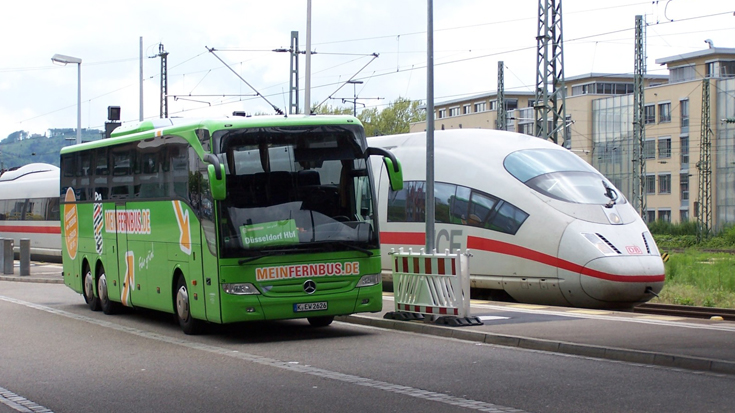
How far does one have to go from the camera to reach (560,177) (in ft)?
60.7

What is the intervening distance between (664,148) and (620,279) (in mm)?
60809

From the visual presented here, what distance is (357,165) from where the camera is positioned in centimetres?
1388

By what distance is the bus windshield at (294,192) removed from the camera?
13234mm

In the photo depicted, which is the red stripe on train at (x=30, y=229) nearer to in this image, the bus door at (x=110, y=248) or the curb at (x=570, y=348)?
the bus door at (x=110, y=248)

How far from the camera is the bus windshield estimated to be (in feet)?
43.4

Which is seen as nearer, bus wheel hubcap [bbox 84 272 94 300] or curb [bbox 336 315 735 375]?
curb [bbox 336 315 735 375]

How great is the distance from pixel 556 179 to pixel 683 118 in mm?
58052

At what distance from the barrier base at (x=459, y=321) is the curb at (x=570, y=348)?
0.21m

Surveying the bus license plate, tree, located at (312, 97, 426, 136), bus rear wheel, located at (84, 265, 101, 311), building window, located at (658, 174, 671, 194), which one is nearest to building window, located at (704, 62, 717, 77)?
building window, located at (658, 174, 671, 194)

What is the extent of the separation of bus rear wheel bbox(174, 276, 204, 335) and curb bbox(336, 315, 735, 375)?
2.61 metres

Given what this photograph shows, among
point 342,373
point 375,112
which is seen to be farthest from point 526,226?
point 375,112

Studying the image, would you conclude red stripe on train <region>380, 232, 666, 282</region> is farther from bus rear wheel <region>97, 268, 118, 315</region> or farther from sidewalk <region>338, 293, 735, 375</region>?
bus rear wheel <region>97, 268, 118, 315</region>

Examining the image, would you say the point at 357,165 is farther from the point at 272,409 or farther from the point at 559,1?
the point at 559,1

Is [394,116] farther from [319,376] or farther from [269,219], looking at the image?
[319,376]
